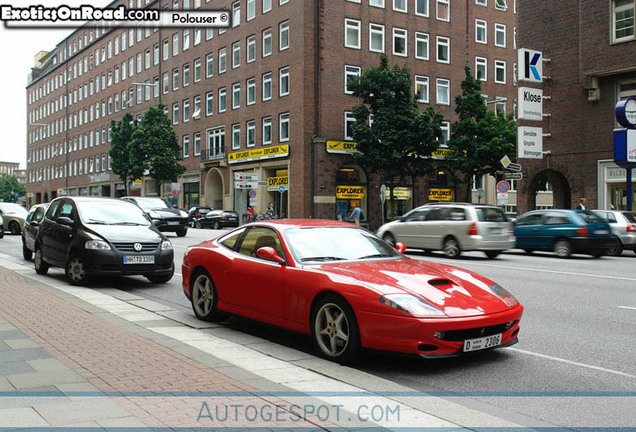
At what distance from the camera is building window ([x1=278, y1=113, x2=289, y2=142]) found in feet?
139

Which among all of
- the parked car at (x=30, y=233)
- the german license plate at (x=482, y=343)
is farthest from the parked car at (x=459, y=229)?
the german license plate at (x=482, y=343)

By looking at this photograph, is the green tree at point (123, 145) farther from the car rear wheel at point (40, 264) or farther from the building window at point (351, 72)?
the car rear wheel at point (40, 264)

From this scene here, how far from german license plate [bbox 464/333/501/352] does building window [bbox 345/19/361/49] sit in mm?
38545

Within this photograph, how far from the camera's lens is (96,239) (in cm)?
1122

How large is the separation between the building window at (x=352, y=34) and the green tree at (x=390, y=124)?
4957mm

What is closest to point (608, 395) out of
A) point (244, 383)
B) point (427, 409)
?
point (427, 409)

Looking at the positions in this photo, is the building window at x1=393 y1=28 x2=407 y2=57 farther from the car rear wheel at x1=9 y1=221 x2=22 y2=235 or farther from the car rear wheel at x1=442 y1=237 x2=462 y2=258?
the car rear wheel at x1=442 y1=237 x2=462 y2=258

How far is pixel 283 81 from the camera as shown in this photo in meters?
42.9

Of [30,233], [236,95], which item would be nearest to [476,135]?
[236,95]

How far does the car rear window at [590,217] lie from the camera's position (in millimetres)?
20156

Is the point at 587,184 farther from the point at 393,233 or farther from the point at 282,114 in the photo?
the point at 282,114

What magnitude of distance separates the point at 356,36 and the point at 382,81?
6.54 m

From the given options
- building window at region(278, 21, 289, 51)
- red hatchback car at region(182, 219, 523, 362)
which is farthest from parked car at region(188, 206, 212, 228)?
red hatchback car at region(182, 219, 523, 362)

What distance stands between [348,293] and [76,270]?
7.20 meters
